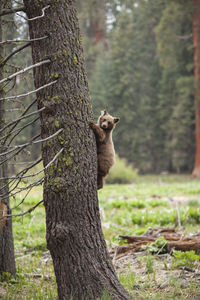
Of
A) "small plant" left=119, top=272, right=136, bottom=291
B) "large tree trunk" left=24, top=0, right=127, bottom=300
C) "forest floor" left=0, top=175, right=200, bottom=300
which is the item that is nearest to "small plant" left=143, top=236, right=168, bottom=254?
"forest floor" left=0, top=175, right=200, bottom=300

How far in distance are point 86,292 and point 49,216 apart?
794 millimetres

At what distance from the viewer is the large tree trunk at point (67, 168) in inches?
128

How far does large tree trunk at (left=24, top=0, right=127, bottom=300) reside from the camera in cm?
325

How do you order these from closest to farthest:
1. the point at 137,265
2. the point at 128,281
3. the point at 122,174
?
the point at 128,281
the point at 137,265
the point at 122,174

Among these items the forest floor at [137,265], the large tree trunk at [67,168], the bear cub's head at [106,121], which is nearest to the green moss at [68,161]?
the large tree trunk at [67,168]

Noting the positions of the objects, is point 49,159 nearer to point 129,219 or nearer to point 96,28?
point 129,219

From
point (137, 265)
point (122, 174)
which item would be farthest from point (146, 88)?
point (137, 265)

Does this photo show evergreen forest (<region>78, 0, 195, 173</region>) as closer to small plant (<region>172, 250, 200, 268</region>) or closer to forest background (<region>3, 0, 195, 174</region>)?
forest background (<region>3, 0, 195, 174</region>)

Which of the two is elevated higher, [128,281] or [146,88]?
[146,88]

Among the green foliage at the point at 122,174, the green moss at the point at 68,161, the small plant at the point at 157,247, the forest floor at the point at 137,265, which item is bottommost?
the forest floor at the point at 137,265

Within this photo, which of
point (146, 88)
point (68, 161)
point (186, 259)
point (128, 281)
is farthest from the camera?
point (146, 88)

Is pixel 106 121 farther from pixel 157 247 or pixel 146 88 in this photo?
pixel 146 88

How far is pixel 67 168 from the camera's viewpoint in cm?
328

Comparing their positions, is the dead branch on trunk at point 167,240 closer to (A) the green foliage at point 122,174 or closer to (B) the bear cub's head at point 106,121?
(B) the bear cub's head at point 106,121
